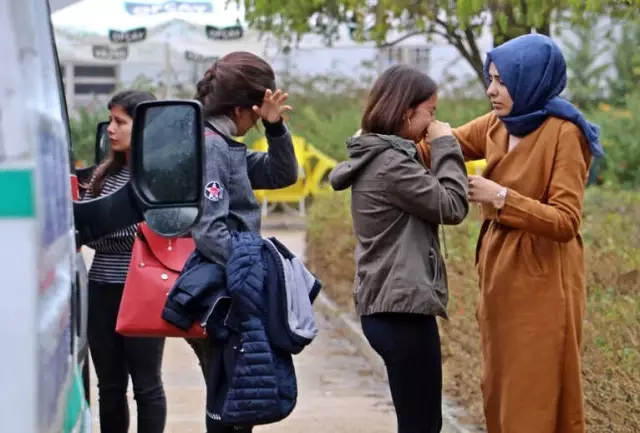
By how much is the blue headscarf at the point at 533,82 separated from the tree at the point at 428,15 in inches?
101

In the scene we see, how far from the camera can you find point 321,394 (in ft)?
27.0

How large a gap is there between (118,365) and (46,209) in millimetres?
3163

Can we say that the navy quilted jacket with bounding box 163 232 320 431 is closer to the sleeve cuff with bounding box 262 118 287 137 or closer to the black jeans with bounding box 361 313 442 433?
the black jeans with bounding box 361 313 442 433

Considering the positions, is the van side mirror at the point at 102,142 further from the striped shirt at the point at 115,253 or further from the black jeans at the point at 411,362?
the black jeans at the point at 411,362

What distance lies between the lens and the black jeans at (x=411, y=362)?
452 cm

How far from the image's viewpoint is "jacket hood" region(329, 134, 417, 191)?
4.49m

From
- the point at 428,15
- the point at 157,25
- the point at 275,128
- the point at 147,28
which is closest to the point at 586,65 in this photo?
the point at 157,25

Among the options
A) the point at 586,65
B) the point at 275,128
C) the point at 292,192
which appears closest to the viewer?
the point at 275,128

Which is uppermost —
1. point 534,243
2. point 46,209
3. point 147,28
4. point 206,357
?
point 46,209

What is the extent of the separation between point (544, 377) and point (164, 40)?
13586 millimetres

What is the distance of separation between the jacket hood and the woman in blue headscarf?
10.7 inches

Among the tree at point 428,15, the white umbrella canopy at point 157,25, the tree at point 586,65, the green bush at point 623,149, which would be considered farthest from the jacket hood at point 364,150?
the tree at point 586,65

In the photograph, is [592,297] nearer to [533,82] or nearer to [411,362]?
[411,362]

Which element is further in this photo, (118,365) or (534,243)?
(118,365)
